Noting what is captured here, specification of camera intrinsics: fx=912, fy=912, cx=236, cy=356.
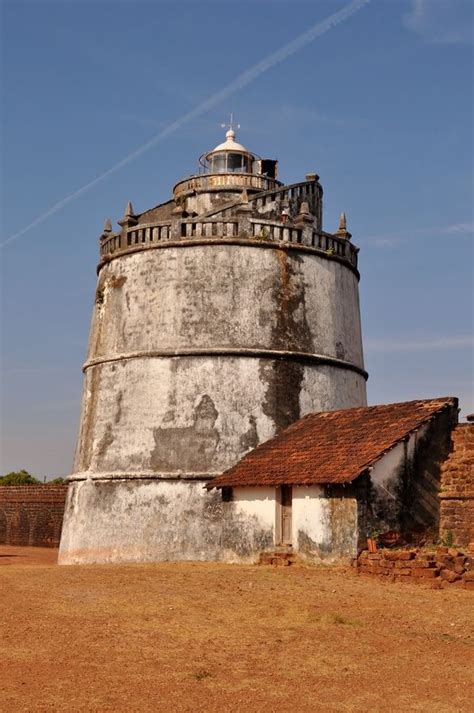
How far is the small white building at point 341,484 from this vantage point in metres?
14.4

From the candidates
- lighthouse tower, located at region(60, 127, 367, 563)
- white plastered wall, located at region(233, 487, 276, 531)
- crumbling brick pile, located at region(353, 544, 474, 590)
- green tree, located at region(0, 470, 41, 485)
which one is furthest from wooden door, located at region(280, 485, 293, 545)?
green tree, located at region(0, 470, 41, 485)

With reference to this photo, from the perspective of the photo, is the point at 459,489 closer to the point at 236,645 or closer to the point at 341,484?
the point at 341,484

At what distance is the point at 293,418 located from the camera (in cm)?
1870

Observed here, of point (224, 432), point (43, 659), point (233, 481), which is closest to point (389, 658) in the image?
point (43, 659)

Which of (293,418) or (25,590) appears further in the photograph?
(293,418)

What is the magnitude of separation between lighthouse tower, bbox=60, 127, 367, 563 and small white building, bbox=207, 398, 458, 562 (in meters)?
0.81

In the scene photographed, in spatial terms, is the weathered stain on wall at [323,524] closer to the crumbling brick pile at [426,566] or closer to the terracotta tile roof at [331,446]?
the terracotta tile roof at [331,446]

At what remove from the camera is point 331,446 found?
628 inches

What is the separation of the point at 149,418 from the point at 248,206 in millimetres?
5364

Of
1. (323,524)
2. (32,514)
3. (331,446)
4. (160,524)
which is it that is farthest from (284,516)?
(32,514)

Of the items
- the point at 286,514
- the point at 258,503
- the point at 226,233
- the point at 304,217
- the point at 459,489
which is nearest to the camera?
the point at 459,489

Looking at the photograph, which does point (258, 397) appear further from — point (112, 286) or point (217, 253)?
point (112, 286)

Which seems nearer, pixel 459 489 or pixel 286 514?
pixel 459 489

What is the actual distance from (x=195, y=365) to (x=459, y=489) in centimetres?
603
